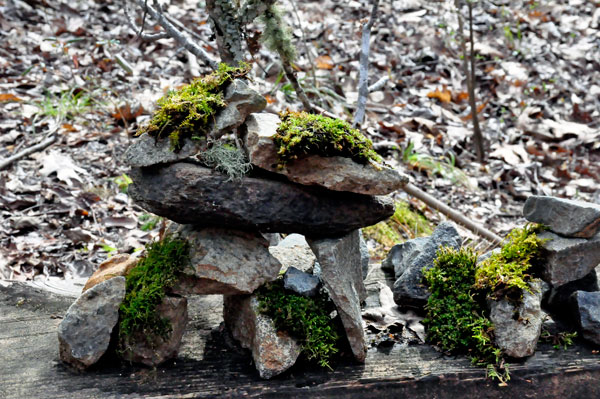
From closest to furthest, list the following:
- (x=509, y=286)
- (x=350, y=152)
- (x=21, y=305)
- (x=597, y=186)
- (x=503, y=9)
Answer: (x=350, y=152), (x=509, y=286), (x=21, y=305), (x=597, y=186), (x=503, y=9)

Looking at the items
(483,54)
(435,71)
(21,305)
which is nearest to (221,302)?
(21,305)

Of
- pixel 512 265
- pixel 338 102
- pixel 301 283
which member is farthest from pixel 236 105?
pixel 338 102

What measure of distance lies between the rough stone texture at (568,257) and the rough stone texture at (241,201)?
106cm

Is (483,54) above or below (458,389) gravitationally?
above

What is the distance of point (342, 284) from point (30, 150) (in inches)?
151

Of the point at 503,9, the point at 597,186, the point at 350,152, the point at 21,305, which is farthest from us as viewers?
the point at 503,9

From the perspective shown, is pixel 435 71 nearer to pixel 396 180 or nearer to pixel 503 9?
pixel 503 9

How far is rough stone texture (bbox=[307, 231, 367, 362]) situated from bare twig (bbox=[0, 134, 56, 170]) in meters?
3.55

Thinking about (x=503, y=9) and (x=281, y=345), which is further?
(x=503, y=9)

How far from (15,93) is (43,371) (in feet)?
13.8

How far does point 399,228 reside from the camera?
5246 millimetres

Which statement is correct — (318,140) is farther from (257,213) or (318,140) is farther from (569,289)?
(569,289)

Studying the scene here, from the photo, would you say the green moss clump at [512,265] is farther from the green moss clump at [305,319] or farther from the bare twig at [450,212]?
the bare twig at [450,212]

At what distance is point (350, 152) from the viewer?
2709mm
